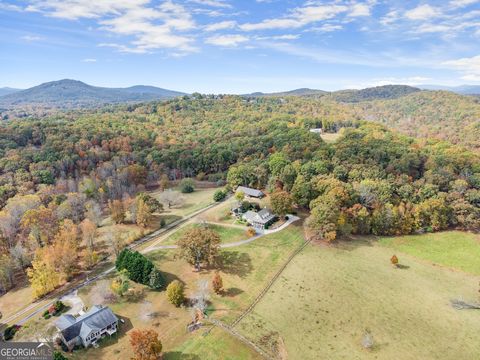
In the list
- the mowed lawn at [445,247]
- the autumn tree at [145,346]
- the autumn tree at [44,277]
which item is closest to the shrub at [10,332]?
the autumn tree at [44,277]

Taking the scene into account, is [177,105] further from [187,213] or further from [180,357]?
[180,357]

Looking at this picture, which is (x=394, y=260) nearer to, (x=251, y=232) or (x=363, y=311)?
(x=363, y=311)

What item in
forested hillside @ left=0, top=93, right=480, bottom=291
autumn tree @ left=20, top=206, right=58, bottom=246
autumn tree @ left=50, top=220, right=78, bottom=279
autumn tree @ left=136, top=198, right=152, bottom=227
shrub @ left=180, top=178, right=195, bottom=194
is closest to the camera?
autumn tree @ left=50, top=220, right=78, bottom=279

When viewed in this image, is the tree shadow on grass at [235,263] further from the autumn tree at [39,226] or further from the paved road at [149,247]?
the autumn tree at [39,226]

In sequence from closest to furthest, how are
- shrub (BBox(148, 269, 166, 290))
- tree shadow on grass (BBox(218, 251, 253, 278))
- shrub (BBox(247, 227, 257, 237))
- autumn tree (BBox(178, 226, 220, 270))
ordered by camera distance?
shrub (BBox(148, 269, 166, 290)) < autumn tree (BBox(178, 226, 220, 270)) < tree shadow on grass (BBox(218, 251, 253, 278)) < shrub (BBox(247, 227, 257, 237))

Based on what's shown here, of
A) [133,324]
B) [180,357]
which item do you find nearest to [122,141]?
[133,324]

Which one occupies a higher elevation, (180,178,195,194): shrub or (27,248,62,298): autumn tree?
(180,178,195,194): shrub

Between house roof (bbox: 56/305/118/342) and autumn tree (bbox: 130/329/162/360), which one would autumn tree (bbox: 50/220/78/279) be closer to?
house roof (bbox: 56/305/118/342)

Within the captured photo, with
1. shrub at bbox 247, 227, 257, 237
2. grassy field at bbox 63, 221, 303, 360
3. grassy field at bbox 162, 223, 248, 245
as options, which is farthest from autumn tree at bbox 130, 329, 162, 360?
shrub at bbox 247, 227, 257, 237
